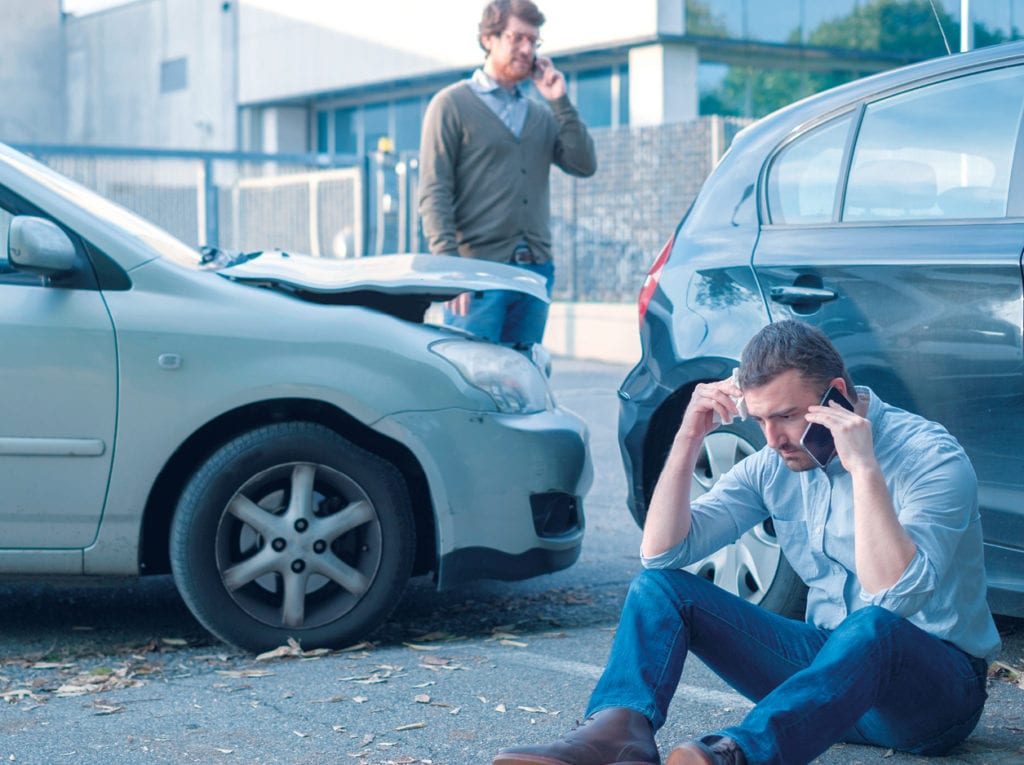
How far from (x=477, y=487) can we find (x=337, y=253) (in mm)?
11357

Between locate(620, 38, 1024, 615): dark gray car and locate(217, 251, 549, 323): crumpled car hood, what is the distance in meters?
0.52

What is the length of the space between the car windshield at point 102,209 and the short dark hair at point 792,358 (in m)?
2.20

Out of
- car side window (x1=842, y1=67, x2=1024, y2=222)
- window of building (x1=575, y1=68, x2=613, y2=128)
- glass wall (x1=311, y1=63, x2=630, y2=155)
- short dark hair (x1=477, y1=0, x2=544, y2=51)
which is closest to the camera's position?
car side window (x1=842, y1=67, x2=1024, y2=222)

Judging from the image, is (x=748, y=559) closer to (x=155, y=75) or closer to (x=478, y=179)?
(x=478, y=179)

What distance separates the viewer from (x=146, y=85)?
29.1m

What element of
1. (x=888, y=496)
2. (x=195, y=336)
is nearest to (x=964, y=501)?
(x=888, y=496)

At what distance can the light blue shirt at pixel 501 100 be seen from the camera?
19.5 ft

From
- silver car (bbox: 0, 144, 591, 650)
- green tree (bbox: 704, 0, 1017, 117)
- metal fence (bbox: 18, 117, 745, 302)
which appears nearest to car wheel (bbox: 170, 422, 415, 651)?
silver car (bbox: 0, 144, 591, 650)

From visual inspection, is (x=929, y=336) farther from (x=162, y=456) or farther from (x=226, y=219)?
(x=226, y=219)

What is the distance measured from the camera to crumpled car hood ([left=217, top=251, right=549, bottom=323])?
4.76 meters

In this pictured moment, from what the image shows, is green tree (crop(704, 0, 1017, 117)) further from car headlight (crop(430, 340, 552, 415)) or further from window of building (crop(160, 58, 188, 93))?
car headlight (crop(430, 340, 552, 415))

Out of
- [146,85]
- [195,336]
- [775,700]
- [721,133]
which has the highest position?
[146,85]

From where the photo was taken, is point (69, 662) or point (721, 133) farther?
point (721, 133)

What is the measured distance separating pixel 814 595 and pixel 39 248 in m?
2.36
